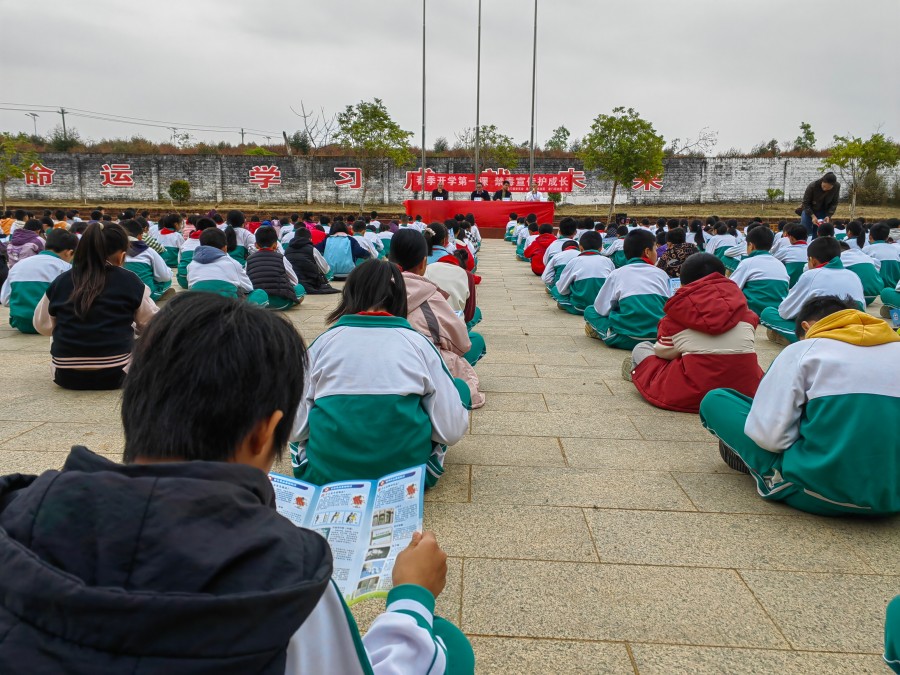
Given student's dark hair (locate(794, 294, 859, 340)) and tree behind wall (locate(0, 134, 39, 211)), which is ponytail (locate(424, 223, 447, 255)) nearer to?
student's dark hair (locate(794, 294, 859, 340))

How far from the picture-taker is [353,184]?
91.2 ft

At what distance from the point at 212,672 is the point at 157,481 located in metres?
0.23

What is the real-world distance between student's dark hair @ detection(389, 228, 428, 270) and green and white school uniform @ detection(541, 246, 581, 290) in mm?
4713

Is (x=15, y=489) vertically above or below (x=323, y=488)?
above

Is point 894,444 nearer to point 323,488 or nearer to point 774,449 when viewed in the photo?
point 774,449

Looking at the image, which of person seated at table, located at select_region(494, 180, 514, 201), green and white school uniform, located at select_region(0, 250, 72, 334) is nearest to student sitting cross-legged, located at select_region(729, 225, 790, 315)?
green and white school uniform, located at select_region(0, 250, 72, 334)

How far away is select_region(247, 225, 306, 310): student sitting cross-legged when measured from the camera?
7.54 m

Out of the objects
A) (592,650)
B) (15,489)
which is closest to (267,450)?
(15,489)

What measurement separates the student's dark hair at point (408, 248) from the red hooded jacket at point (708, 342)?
61.1 inches

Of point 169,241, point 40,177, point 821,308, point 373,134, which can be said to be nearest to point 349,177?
point 373,134

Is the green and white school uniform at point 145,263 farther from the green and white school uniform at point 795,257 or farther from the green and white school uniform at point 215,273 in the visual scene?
the green and white school uniform at point 795,257

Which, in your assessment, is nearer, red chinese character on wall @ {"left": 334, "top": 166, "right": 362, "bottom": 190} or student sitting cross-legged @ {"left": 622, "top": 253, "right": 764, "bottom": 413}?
student sitting cross-legged @ {"left": 622, "top": 253, "right": 764, "bottom": 413}

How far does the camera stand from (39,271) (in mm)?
5816

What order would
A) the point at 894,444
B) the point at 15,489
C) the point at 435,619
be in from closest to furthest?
the point at 15,489 → the point at 435,619 → the point at 894,444
